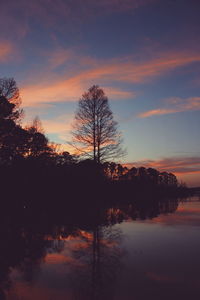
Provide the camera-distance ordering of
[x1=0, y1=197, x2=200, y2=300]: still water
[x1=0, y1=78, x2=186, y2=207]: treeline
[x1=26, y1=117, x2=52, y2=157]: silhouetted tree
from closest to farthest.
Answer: [x1=0, y1=197, x2=200, y2=300]: still water → [x1=0, y1=78, x2=186, y2=207]: treeline → [x1=26, y1=117, x2=52, y2=157]: silhouetted tree

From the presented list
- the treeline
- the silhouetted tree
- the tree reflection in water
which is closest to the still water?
the tree reflection in water

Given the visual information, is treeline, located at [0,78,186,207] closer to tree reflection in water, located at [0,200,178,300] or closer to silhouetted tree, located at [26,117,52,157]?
silhouetted tree, located at [26,117,52,157]

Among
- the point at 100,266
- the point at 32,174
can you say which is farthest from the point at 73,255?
the point at 32,174

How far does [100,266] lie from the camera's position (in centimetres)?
701

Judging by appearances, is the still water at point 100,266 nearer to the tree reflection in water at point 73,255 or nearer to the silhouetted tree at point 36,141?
the tree reflection in water at point 73,255

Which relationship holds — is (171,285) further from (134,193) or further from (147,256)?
(134,193)

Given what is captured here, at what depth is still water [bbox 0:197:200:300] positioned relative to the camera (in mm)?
5406

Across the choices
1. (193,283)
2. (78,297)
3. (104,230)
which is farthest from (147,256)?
(104,230)

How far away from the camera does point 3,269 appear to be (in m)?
6.97

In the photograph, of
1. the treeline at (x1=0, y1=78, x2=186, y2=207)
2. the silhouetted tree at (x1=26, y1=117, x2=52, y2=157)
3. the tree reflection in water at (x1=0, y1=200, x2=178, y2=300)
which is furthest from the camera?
the silhouetted tree at (x1=26, y1=117, x2=52, y2=157)

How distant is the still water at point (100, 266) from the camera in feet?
17.7

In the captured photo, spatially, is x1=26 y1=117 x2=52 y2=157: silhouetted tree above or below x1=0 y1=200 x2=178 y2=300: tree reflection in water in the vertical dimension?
above

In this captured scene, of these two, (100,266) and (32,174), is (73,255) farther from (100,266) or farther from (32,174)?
(32,174)

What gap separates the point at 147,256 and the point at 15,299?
4.32 m
